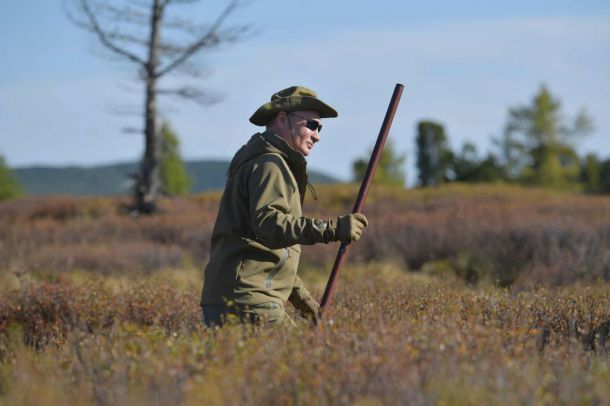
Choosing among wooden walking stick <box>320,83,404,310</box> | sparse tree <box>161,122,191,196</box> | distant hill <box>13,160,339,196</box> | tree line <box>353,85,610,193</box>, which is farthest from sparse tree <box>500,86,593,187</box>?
distant hill <box>13,160,339,196</box>

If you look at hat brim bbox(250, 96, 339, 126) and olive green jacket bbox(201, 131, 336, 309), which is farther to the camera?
hat brim bbox(250, 96, 339, 126)

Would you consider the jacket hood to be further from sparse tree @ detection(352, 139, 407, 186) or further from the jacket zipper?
sparse tree @ detection(352, 139, 407, 186)

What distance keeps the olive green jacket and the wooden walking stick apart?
0.23 meters

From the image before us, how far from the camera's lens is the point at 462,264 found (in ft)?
39.1

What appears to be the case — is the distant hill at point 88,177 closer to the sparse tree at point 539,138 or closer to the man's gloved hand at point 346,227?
the sparse tree at point 539,138

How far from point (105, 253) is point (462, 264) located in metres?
5.18

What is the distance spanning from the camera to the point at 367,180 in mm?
5129

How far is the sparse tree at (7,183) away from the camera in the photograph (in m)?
59.6

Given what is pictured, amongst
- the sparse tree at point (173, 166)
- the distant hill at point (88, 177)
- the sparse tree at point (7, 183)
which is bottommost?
the distant hill at point (88, 177)

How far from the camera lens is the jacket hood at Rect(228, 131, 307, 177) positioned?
4.76m

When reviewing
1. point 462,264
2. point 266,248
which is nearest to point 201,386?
point 266,248

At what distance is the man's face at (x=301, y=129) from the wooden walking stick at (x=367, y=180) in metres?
0.39

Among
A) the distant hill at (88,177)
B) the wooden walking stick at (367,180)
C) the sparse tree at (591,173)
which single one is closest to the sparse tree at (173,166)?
the sparse tree at (591,173)

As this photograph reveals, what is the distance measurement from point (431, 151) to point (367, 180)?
168 ft
